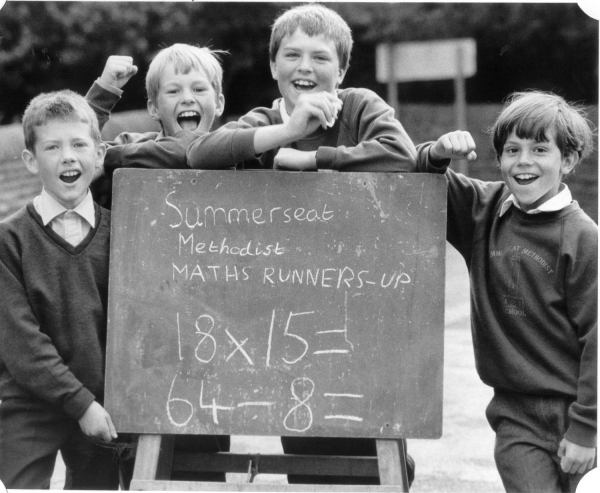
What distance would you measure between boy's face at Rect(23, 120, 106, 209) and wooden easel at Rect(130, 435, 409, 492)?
87 cm

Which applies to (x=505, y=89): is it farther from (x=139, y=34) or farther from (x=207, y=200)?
(x=207, y=200)

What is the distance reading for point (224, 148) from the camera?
9.84ft

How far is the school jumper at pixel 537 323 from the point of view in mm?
2951

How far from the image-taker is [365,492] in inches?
116

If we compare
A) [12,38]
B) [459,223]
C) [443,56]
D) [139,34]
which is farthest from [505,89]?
[459,223]

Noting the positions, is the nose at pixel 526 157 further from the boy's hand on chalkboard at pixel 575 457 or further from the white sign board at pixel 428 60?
the white sign board at pixel 428 60

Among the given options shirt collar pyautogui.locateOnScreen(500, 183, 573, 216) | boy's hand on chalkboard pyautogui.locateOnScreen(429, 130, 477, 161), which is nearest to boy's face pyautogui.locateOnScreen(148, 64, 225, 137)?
boy's hand on chalkboard pyautogui.locateOnScreen(429, 130, 477, 161)

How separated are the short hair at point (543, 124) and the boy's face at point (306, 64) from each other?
1.98 feet

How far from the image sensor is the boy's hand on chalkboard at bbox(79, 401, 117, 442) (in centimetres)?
304

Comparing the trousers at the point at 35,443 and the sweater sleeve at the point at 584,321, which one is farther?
the trousers at the point at 35,443

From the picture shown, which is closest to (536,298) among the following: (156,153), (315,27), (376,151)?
(376,151)

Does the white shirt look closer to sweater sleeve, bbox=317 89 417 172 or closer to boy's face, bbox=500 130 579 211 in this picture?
sweater sleeve, bbox=317 89 417 172

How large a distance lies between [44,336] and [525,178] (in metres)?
1.68

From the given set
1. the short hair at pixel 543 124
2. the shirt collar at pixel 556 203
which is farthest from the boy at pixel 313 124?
the shirt collar at pixel 556 203
